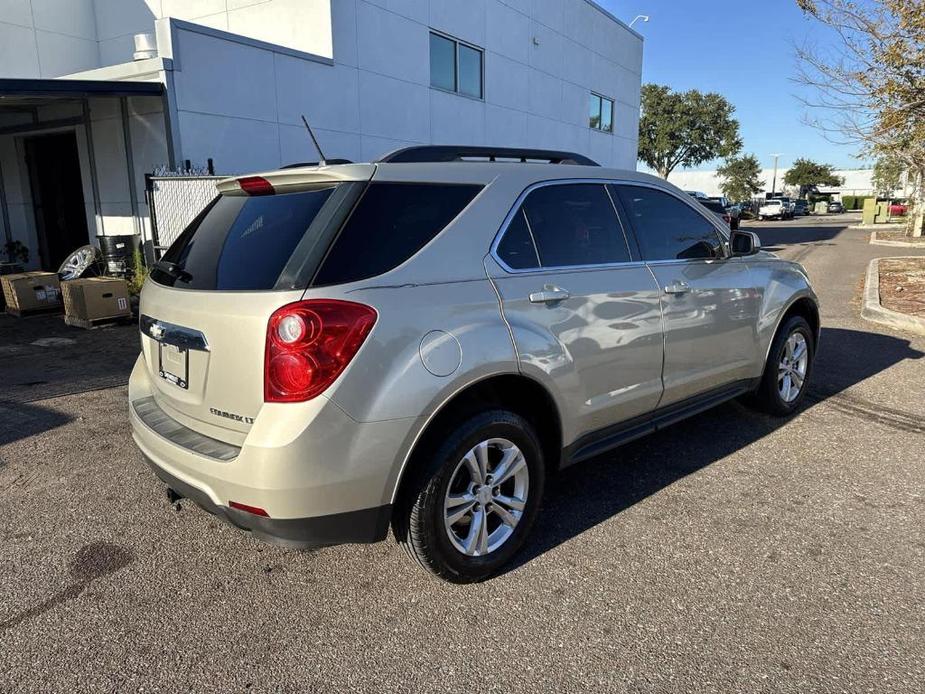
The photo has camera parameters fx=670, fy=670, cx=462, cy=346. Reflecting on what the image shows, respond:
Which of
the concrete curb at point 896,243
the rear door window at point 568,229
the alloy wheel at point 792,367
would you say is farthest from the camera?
the concrete curb at point 896,243

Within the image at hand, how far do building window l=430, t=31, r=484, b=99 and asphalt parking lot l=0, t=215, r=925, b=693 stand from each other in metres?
13.0

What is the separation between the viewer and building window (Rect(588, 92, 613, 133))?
22.7 m

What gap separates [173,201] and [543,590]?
8534 millimetres

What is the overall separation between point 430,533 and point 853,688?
63.1 inches

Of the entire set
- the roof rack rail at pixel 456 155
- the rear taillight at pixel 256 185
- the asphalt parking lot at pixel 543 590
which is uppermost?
the roof rack rail at pixel 456 155

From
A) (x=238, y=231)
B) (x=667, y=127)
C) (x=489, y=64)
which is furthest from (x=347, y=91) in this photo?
(x=667, y=127)

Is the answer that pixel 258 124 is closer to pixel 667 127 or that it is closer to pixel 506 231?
pixel 506 231

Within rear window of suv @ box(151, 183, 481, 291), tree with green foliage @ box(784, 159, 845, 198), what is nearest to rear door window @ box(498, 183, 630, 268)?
rear window of suv @ box(151, 183, 481, 291)

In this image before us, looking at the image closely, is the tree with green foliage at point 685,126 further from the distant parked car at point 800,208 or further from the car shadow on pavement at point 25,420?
the car shadow on pavement at point 25,420

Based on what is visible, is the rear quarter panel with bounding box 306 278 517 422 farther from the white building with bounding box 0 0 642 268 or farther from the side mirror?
the white building with bounding box 0 0 642 268

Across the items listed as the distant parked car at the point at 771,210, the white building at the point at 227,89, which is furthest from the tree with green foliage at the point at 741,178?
the white building at the point at 227,89

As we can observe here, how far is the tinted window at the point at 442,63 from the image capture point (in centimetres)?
1527

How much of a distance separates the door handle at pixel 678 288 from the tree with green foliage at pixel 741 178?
6719 cm

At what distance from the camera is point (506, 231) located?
310 cm
